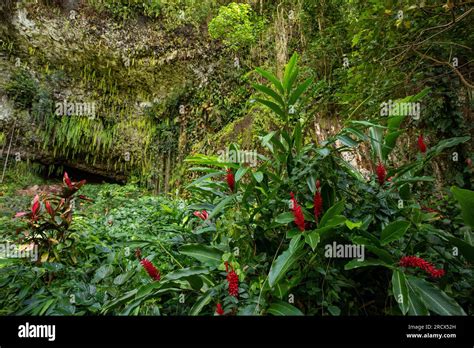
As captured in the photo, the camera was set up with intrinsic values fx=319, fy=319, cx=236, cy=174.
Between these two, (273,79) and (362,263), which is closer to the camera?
(362,263)

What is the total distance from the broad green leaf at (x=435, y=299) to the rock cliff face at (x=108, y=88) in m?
5.96

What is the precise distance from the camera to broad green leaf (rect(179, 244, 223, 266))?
5.87 ft

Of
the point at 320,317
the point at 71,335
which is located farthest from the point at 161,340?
the point at 320,317

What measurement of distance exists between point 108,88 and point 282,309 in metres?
7.79

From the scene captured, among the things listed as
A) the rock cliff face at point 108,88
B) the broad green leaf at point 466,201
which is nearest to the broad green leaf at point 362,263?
the broad green leaf at point 466,201

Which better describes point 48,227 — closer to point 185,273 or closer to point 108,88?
point 185,273

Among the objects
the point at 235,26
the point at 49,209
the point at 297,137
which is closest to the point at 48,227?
the point at 49,209

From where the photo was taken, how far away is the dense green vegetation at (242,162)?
64.9 inches

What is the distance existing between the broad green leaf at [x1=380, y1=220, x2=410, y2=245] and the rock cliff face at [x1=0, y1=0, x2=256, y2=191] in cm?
582

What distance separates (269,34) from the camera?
6.84 meters

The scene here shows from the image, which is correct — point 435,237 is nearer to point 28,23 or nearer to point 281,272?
point 281,272

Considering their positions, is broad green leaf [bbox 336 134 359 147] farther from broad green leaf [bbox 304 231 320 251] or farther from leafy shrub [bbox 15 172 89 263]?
leafy shrub [bbox 15 172 89 263]

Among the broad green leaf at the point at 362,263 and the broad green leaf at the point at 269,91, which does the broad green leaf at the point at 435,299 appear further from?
the broad green leaf at the point at 269,91

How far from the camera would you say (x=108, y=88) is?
7918mm
